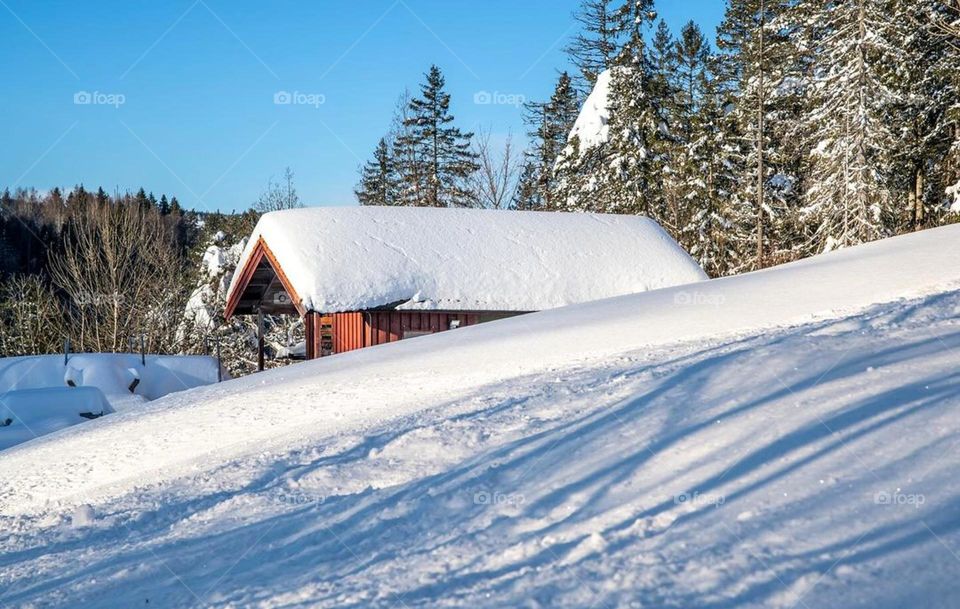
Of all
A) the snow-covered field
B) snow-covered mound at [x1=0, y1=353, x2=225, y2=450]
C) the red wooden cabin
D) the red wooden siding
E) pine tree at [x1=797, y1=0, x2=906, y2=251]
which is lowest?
snow-covered mound at [x1=0, y1=353, x2=225, y2=450]

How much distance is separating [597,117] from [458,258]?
1990 cm

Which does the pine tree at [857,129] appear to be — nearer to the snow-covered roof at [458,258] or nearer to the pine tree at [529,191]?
the snow-covered roof at [458,258]

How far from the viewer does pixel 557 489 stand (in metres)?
4.91

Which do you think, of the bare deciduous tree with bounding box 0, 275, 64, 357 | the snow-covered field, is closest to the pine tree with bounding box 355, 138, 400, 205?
the bare deciduous tree with bounding box 0, 275, 64, 357

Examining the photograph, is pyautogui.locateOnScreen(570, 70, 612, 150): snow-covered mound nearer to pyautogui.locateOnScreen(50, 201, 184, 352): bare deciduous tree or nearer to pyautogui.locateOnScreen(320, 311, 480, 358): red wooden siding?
pyautogui.locateOnScreen(320, 311, 480, 358): red wooden siding

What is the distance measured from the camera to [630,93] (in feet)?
112

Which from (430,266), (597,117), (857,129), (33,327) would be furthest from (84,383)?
(597,117)

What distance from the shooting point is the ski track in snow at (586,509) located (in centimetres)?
375

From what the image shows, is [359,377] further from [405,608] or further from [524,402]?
[405,608]

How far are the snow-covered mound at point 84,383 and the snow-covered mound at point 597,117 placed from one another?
21.6 m

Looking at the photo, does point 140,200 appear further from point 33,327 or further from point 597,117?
point 597,117

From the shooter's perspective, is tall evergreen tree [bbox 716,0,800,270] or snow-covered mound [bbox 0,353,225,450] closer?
snow-covered mound [bbox 0,353,225,450]

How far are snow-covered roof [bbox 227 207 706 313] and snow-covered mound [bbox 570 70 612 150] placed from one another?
14959 millimetres

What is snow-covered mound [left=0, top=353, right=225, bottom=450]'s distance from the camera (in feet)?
43.0
